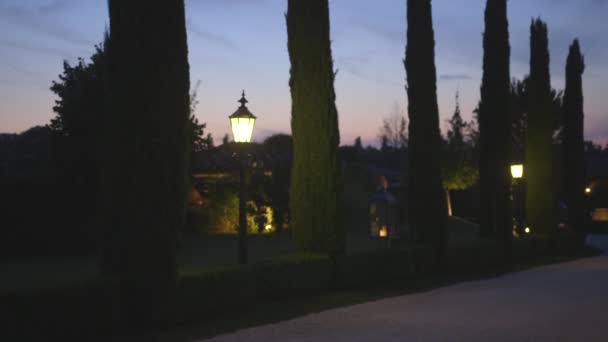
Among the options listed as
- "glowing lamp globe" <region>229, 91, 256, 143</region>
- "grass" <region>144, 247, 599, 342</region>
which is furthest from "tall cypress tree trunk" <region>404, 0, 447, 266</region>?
"glowing lamp globe" <region>229, 91, 256, 143</region>

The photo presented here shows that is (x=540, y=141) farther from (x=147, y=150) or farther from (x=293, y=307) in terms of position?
(x=147, y=150)

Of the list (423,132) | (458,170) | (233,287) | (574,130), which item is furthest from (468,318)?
(458,170)

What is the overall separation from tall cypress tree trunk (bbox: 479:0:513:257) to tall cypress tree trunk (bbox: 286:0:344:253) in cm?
900

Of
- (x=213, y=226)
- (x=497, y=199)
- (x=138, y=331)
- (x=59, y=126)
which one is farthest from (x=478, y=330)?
(x=213, y=226)

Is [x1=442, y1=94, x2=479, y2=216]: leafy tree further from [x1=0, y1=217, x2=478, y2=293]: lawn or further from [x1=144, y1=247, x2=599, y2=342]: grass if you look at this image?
[x1=144, y1=247, x2=599, y2=342]: grass

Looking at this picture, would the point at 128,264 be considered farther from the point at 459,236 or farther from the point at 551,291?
the point at 459,236

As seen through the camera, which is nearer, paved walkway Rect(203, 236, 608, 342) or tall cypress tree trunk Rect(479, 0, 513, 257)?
paved walkway Rect(203, 236, 608, 342)

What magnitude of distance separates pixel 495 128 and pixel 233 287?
1383 cm

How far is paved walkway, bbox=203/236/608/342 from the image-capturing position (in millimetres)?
9438

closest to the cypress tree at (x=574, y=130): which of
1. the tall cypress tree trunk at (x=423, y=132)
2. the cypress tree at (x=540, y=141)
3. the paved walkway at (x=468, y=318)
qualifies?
the cypress tree at (x=540, y=141)

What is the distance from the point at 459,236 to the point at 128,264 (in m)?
27.9

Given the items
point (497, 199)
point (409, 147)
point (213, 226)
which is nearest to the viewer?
point (409, 147)

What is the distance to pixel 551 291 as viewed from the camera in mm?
14734

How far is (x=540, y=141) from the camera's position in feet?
87.9
